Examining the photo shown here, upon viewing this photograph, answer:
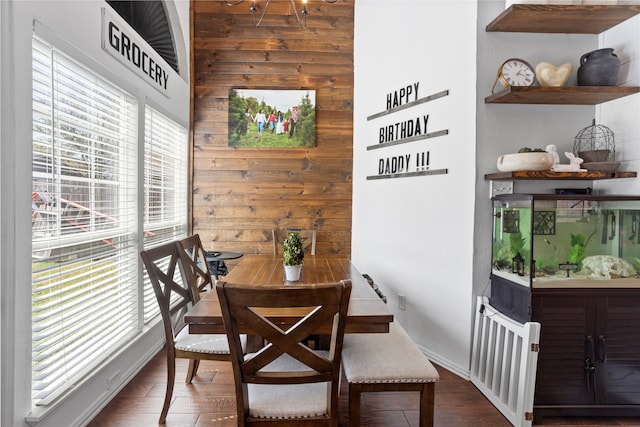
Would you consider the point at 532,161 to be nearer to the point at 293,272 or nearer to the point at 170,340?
the point at 293,272

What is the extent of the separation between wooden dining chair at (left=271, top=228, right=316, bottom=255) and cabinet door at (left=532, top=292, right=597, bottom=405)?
2.07 m

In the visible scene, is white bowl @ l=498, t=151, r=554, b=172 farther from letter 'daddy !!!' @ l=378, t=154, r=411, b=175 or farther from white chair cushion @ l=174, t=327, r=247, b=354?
white chair cushion @ l=174, t=327, r=247, b=354

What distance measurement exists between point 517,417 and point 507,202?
1.26m

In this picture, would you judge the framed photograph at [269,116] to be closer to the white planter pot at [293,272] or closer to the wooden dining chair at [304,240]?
the wooden dining chair at [304,240]

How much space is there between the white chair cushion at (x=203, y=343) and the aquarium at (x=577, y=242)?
1753 mm

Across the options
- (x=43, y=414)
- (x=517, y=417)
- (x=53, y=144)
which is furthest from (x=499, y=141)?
(x=43, y=414)

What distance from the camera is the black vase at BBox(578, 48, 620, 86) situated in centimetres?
228

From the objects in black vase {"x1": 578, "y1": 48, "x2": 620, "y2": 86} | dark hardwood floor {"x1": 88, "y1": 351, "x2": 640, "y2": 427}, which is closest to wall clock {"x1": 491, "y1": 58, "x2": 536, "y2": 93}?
black vase {"x1": 578, "y1": 48, "x2": 620, "y2": 86}

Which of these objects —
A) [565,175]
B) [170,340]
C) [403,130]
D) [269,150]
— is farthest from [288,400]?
[269,150]

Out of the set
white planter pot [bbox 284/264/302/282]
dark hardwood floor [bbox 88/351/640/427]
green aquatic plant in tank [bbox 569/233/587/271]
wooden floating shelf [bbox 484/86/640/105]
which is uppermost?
wooden floating shelf [bbox 484/86/640/105]

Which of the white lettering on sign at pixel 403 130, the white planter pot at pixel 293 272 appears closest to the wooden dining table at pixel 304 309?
the white planter pot at pixel 293 272

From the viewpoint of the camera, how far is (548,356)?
2143 millimetres

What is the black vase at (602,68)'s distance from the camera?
7.49 feet

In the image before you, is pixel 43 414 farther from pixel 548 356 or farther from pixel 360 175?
pixel 360 175
